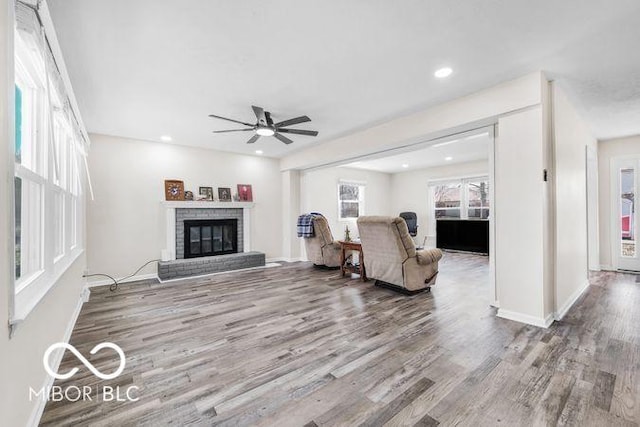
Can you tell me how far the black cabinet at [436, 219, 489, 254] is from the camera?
7.12 metres

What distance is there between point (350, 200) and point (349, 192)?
24 centimetres

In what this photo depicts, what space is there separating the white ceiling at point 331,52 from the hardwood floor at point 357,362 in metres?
2.45

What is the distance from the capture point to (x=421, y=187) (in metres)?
8.65

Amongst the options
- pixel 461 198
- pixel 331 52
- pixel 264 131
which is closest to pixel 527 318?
pixel 331 52

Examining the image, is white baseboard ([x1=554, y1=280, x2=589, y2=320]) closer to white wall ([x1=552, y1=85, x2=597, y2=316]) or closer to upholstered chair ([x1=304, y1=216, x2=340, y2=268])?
white wall ([x1=552, y1=85, x2=597, y2=316])

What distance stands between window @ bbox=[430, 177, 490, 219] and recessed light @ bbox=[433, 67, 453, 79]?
5.59m

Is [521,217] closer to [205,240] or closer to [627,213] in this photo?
[627,213]

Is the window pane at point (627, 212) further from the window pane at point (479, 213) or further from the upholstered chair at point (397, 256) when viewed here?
the upholstered chair at point (397, 256)

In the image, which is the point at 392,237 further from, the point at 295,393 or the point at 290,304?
the point at 295,393

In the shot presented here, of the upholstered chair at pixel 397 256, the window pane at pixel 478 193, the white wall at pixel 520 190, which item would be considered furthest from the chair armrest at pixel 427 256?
the window pane at pixel 478 193

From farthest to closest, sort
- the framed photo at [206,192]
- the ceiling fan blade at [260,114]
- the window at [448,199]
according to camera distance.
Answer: the window at [448,199]
the framed photo at [206,192]
the ceiling fan blade at [260,114]

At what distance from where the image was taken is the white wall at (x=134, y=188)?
14.9 ft

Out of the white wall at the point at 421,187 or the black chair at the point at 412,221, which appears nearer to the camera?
the white wall at the point at 421,187

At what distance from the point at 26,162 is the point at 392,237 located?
348 cm
